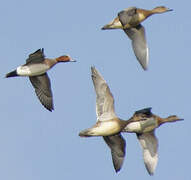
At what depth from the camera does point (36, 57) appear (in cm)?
2544

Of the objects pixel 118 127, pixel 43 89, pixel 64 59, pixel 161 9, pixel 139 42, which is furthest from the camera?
pixel 43 89

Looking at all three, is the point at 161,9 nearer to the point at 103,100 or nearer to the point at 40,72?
the point at 40,72

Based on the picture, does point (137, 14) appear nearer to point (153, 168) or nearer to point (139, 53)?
point (139, 53)

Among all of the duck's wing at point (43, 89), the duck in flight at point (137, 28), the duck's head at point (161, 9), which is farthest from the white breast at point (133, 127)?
the duck's wing at point (43, 89)

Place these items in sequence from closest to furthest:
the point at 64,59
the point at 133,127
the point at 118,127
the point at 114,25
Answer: the point at 118,127 < the point at 133,127 < the point at 114,25 < the point at 64,59

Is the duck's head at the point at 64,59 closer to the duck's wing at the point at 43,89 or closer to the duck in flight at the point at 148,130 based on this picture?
the duck's wing at the point at 43,89

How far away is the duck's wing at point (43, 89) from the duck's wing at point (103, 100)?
4360 mm

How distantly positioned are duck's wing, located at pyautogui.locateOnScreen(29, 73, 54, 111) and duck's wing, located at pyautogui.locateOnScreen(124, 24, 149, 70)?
121 inches

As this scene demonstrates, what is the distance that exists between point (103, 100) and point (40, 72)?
12.7ft

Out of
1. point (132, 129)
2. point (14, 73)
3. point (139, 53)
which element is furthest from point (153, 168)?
point (14, 73)

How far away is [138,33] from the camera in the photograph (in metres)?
25.1

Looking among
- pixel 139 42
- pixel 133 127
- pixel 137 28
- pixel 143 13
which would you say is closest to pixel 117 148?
pixel 133 127

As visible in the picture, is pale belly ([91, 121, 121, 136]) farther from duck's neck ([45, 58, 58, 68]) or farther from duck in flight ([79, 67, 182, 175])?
duck's neck ([45, 58, 58, 68])

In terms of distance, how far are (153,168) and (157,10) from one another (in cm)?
437
